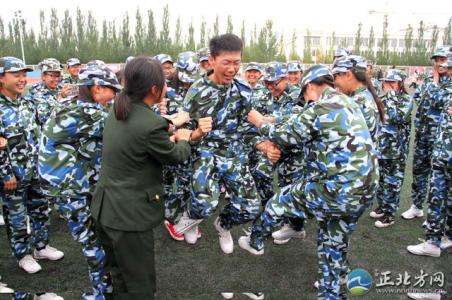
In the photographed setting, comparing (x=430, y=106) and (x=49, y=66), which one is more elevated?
(x=49, y=66)

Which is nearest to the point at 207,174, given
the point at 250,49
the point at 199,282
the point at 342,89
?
the point at 199,282

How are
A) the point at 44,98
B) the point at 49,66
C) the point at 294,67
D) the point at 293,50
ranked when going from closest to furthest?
1. the point at 44,98
2. the point at 49,66
3. the point at 294,67
4. the point at 293,50

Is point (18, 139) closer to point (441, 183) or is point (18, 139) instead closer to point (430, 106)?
point (441, 183)

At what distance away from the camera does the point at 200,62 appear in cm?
627

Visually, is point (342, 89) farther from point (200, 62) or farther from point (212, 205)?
point (200, 62)

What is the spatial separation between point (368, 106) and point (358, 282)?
169cm

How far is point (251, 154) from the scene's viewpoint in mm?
5590

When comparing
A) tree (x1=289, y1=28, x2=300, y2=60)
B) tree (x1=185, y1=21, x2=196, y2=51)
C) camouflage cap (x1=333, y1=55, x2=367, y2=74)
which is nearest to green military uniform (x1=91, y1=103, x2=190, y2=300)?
camouflage cap (x1=333, y1=55, x2=367, y2=74)

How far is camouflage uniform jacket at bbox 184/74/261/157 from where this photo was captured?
3781 millimetres

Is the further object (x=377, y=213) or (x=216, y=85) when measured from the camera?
(x=377, y=213)

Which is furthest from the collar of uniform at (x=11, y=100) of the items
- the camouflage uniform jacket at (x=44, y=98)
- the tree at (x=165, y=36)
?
the tree at (x=165, y=36)

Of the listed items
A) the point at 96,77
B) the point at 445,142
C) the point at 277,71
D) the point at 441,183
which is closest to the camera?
the point at 96,77

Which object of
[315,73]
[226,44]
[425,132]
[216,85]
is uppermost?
[226,44]

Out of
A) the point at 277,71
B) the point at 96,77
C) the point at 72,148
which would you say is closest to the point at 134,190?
the point at 72,148
